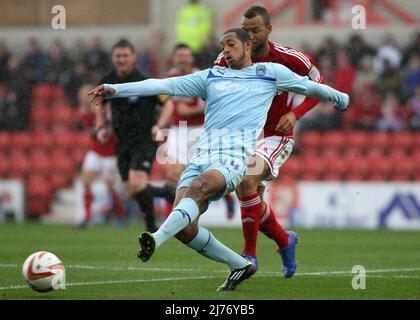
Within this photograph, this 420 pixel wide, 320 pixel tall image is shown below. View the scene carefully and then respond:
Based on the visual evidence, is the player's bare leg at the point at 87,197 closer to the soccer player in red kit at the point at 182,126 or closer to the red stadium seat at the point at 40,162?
the soccer player in red kit at the point at 182,126

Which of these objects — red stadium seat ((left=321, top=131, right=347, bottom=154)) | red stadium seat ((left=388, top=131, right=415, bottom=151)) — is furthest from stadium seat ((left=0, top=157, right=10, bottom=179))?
red stadium seat ((left=388, top=131, right=415, bottom=151))

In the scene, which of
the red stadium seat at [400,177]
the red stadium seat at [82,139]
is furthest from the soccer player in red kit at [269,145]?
the red stadium seat at [82,139]

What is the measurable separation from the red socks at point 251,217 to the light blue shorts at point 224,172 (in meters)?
0.77

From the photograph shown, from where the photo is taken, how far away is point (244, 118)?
8.04 m

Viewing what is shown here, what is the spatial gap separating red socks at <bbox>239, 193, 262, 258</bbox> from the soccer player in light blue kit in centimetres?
73

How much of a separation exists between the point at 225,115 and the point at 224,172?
50 cm

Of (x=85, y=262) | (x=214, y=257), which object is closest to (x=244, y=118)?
(x=214, y=257)

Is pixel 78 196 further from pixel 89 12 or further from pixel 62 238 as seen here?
pixel 89 12

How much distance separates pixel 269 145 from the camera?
9.30 m

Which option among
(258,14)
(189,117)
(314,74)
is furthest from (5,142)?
(258,14)

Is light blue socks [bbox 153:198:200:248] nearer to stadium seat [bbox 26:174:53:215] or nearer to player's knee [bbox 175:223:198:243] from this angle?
Answer: player's knee [bbox 175:223:198:243]

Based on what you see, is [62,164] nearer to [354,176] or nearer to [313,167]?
[313,167]

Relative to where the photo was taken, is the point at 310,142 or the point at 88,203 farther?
the point at 310,142

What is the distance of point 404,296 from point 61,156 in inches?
528
